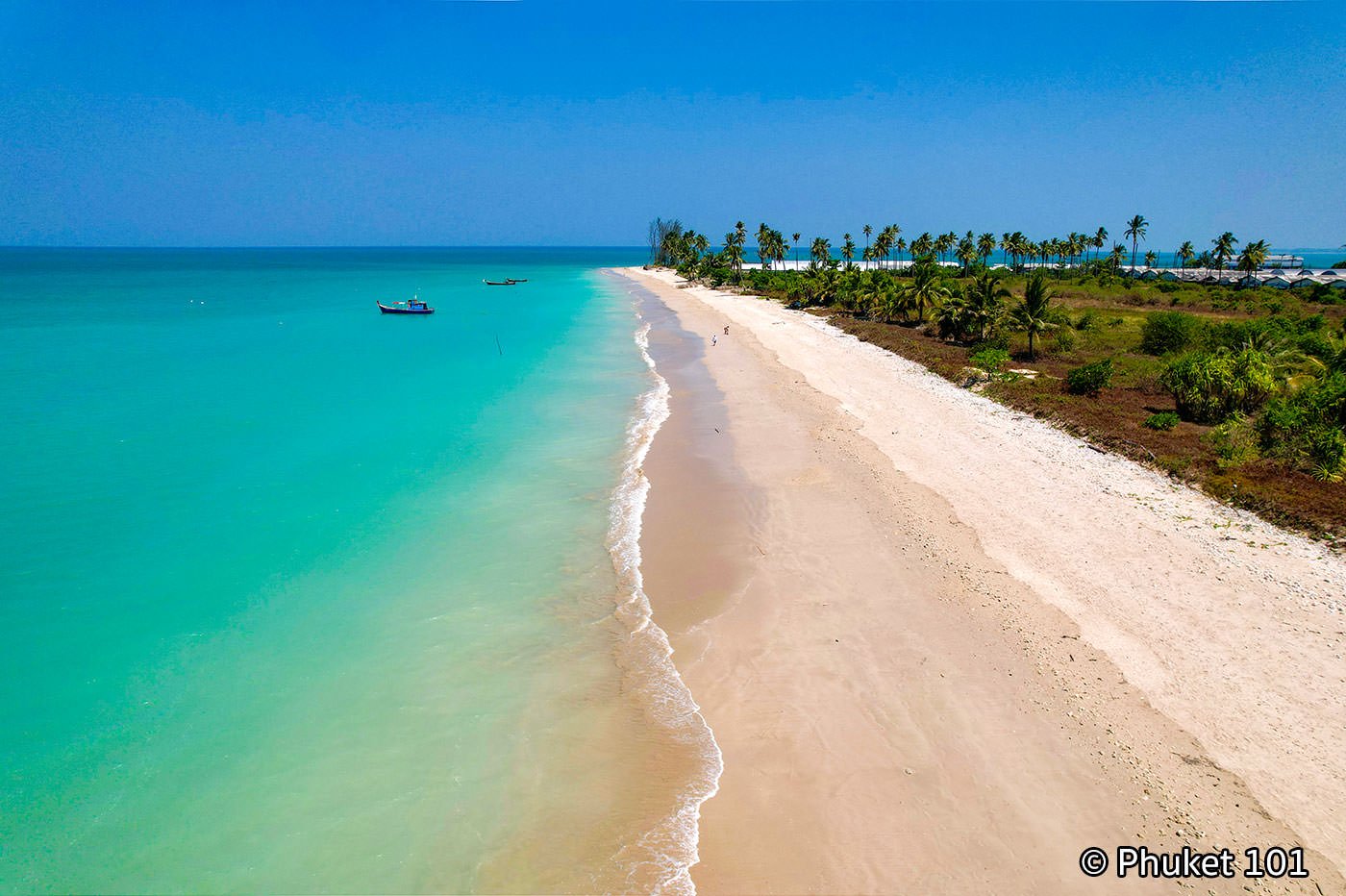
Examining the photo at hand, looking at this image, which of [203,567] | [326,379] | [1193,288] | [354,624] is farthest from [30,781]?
[1193,288]

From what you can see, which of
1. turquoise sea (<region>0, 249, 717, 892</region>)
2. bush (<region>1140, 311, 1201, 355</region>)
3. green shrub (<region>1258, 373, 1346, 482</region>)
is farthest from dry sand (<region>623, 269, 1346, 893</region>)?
bush (<region>1140, 311, 1201, 355</region>)

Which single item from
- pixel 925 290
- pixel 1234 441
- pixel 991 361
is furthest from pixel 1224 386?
pixel 925 290

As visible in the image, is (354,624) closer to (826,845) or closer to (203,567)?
(203,567)

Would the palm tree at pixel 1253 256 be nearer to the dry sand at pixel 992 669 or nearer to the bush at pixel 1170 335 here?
the bush at pixel 1170 335

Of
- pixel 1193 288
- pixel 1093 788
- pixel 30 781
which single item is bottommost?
pixel 30 781

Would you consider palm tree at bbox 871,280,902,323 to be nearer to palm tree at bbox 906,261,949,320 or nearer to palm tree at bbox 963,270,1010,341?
palm tree at bbox 906,261,949,320
